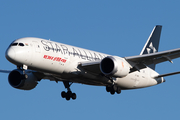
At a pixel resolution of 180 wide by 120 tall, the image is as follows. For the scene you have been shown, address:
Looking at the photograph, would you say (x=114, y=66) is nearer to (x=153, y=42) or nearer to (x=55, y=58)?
(x=55, y=58)

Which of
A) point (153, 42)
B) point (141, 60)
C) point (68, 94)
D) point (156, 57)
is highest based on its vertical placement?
point (153, 42)

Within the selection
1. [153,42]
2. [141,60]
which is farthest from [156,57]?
[153,42]

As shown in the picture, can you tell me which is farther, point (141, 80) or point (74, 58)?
→ point (141, 80)

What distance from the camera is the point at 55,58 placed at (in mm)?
32000

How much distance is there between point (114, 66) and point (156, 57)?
4.17 m

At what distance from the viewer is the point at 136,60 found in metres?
33.9

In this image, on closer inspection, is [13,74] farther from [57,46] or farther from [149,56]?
[149,56]

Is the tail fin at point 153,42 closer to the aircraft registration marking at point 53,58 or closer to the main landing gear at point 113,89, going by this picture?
the main landing gear at point 113,89

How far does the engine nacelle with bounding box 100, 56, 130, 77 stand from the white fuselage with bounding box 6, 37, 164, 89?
84.2 inches

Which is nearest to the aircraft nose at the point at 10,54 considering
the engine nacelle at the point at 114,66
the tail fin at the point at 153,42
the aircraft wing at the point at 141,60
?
the aircraft wing at the point at 141,60

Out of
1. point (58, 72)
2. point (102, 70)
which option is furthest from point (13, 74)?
point (102, 70)

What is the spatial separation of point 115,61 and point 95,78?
3436mm

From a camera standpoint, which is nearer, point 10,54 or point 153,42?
point 10,54

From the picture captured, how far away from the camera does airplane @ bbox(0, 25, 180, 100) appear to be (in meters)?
31.1
